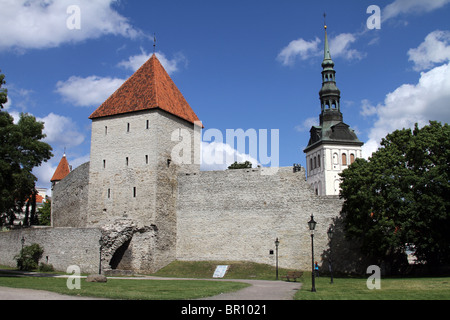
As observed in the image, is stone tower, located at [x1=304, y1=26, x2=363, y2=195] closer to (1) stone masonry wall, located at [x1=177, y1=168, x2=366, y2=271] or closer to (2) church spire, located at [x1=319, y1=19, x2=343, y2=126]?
(2) church spire, located at [x1=319, y1=19, x2=343, y2=126]

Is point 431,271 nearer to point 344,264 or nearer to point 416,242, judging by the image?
point 416,242

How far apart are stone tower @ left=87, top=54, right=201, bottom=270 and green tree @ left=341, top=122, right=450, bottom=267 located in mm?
12516

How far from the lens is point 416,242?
2350 centimetres

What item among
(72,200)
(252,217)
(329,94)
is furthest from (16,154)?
(329,94)

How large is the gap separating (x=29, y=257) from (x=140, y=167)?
1040 cm

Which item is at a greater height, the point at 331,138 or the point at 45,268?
the point at 331,138

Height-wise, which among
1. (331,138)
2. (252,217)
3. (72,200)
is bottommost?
(252,217)

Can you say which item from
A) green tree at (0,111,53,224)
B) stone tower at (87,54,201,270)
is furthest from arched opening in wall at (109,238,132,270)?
green tree at (0,111,53,224)

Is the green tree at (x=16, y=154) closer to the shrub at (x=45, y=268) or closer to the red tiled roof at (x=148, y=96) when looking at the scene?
the shrub at (x=45, y=268)

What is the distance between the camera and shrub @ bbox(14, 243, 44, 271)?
30.5 meters

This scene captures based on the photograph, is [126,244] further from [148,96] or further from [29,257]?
[148,96]

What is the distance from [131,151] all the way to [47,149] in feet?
20.0

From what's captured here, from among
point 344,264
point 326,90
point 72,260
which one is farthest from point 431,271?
point 326,90

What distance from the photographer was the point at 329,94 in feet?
214
